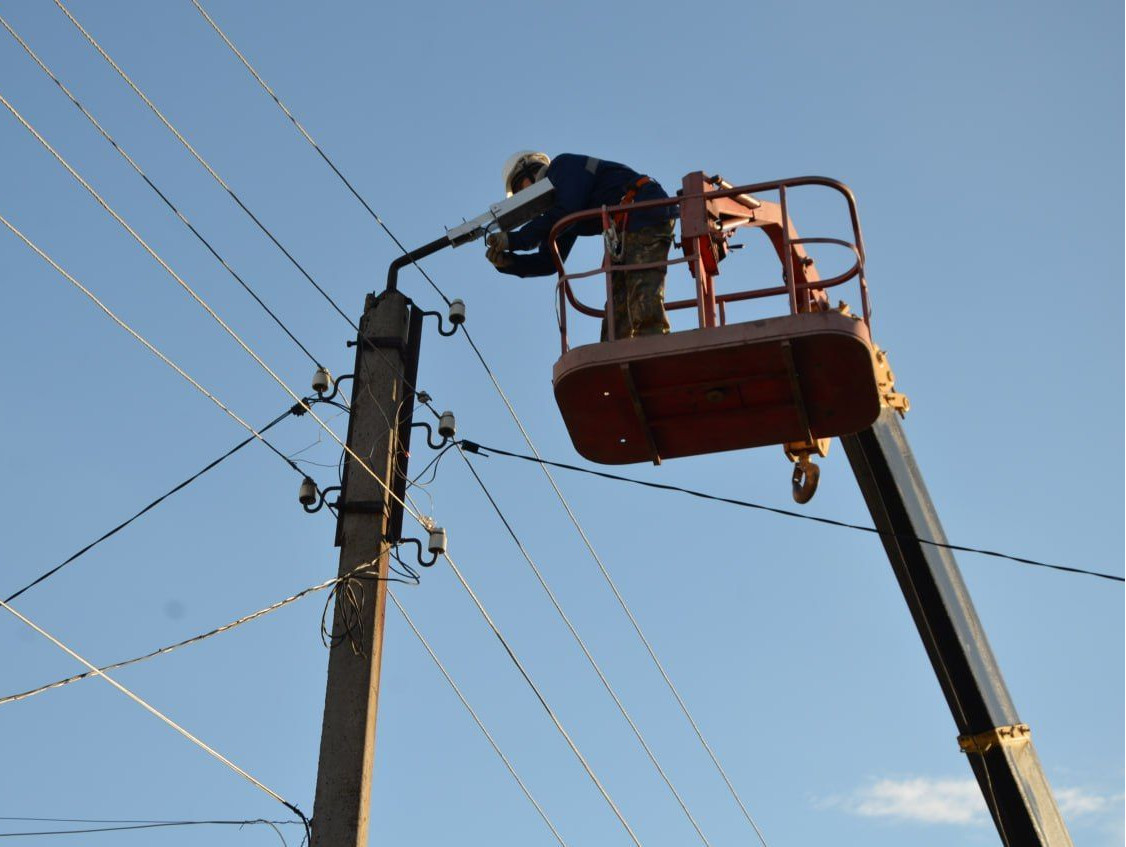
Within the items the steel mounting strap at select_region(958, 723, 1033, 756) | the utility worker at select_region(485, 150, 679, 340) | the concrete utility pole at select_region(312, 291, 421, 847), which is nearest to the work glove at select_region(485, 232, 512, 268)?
the utility worker at select_region(485, 150, 679, 340)

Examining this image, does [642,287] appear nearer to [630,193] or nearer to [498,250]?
[630,193]

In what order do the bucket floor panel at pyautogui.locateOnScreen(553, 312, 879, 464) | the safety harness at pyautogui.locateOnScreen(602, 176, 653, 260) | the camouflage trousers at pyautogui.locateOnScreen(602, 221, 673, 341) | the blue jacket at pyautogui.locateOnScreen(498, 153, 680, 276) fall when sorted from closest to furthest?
1. the bucket floor panel at pyautogui.locateOnScreen(553, 312, 879, 464)
2. the safety harness at pyautogui.locateOnScreen(602, 176, 653, 260)
3. the camouflage trousers at pyautogui.locateOnScreen(602, 221, 673, 341)
4. the blue jacket at pyautogui.locateOnScreen(498, 153, 680, 276)

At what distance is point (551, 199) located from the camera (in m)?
8.99

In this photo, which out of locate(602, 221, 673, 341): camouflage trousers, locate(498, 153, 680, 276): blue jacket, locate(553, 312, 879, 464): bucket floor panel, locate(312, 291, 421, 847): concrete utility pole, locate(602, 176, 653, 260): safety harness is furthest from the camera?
locate(498, 153, 680, 276): blue jacket

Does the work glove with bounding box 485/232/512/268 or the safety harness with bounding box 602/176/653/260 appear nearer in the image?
the safety harness with bounding box 602/176/653/260

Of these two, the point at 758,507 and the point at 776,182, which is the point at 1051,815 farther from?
the point at 776,182

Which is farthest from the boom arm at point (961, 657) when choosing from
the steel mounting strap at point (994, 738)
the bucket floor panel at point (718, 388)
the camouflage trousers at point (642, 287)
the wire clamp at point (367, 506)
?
the wire clamp at point (367, 506)

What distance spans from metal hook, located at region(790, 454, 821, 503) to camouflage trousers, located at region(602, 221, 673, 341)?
1.71m

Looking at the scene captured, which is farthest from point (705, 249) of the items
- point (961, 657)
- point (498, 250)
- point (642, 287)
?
point (961, 657)

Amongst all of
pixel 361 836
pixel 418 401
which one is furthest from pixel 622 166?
pixel 361 836

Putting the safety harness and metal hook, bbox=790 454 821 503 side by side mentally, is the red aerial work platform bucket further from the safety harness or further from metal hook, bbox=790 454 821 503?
metal hook, bbox=790 454 821 503

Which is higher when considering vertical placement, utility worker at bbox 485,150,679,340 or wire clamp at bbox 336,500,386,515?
utility worker at bbox 485,150,679,340

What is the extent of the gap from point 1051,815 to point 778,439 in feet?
12.6

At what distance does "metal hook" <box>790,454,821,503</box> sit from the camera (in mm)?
9305
